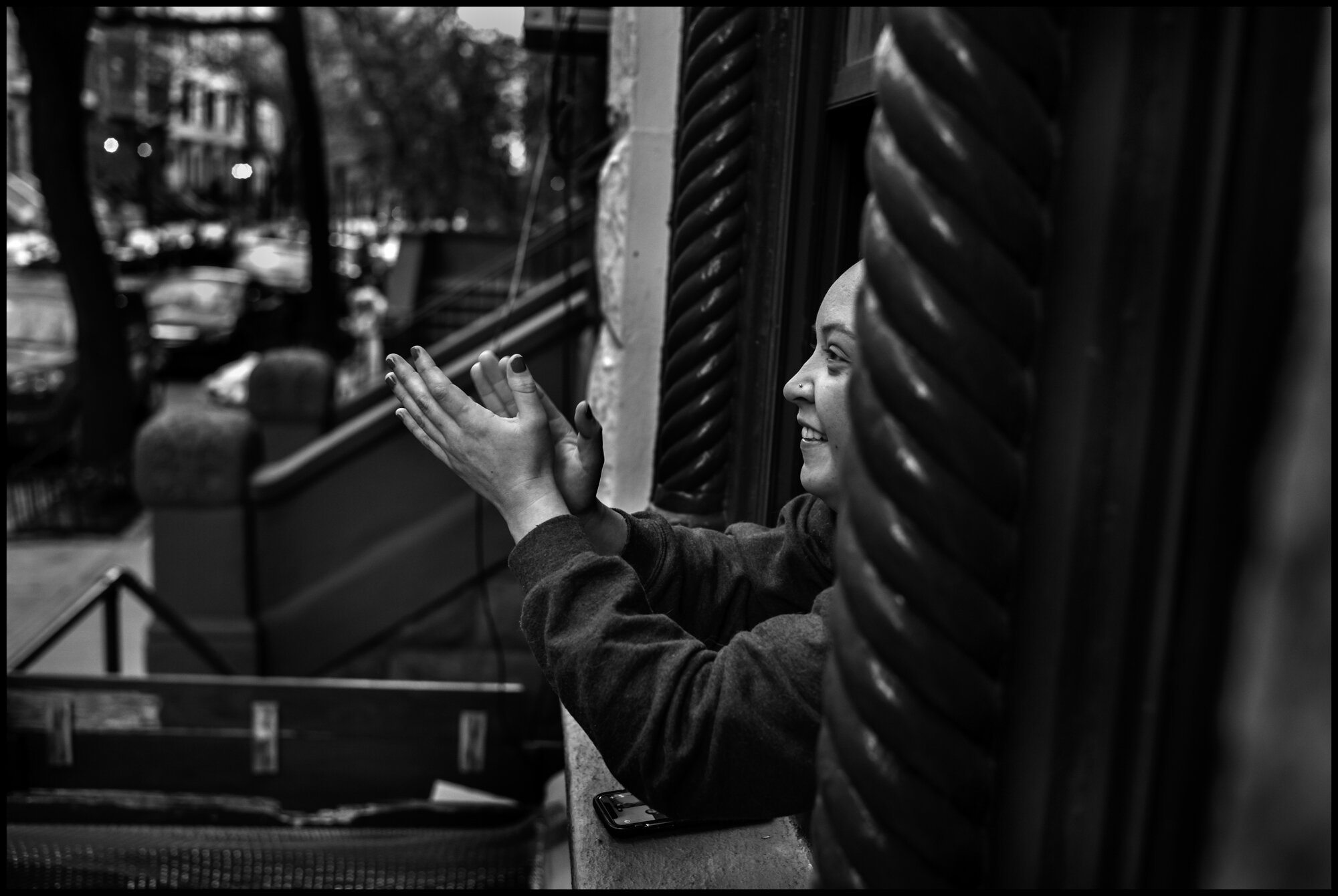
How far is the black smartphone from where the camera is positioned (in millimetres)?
1929

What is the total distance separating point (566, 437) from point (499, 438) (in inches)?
7.5

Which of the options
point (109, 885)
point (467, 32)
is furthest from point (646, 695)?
point (467, 32)

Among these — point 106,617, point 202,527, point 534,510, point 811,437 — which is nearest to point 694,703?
point 534,510

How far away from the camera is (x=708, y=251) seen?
270 centimetres

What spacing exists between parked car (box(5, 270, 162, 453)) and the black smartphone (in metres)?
10.0

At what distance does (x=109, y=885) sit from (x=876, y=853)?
9.67ft

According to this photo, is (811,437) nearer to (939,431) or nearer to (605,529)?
(605,529)

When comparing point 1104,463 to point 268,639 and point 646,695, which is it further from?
point 268,639

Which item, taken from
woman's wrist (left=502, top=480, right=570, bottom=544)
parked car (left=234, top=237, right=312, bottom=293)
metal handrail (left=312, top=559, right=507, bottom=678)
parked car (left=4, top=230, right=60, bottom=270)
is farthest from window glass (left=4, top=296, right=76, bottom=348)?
woman's wrist (left=502, top=480, right=570, bottom=544)

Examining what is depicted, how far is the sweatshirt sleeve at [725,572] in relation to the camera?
1.98 metres

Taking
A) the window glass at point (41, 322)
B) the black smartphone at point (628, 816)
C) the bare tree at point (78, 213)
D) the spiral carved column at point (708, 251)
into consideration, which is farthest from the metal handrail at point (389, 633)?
the window glass at point (41, 322)

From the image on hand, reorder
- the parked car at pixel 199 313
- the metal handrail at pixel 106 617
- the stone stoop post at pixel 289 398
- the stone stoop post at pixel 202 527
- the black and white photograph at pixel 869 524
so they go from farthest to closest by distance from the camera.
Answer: the parked car at pixel 199 313, the stone stoop post at pixel 289 398, the stone stoop post at pixel 202 527, the metal handrail at pixel 106 617, the black and white photograph at pixel 869 524

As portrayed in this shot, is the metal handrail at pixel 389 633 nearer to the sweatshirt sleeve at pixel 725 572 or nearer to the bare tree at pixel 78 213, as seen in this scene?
the sweatshirt sleeve at pixel 725 572

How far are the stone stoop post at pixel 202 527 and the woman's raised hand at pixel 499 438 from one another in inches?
182
